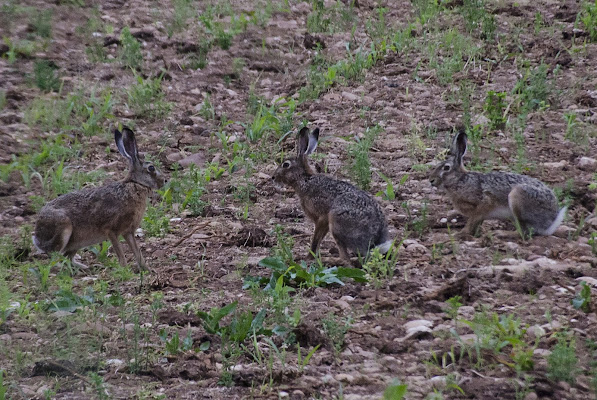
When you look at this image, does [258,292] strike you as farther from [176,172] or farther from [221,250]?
[176,172]

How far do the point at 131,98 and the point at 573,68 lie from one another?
5842 mm

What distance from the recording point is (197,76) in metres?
11.8

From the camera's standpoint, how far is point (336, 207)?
23.4 ft

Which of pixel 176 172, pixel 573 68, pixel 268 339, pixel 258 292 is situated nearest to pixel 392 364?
pixel 268 339

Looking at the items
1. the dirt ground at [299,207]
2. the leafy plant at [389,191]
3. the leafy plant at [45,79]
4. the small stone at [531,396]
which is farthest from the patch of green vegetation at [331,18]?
the small stone at [531,396]

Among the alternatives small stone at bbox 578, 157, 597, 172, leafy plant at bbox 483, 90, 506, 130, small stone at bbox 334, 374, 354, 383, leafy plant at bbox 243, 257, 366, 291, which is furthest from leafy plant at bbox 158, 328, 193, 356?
leafy plant at bbox 483, 90, 506, 130

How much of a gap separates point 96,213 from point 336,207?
2246 mm

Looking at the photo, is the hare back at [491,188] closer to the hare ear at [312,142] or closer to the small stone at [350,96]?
the hare ear at [312,142]

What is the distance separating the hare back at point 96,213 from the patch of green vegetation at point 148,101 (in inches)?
122

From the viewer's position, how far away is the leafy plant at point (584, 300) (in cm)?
567

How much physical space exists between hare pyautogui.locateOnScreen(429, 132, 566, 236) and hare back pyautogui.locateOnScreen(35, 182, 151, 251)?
9.40 feet

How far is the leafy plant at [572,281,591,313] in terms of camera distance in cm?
567

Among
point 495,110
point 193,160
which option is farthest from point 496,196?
point 193,160

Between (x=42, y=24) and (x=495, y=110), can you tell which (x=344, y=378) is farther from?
(x=42, y=24)
